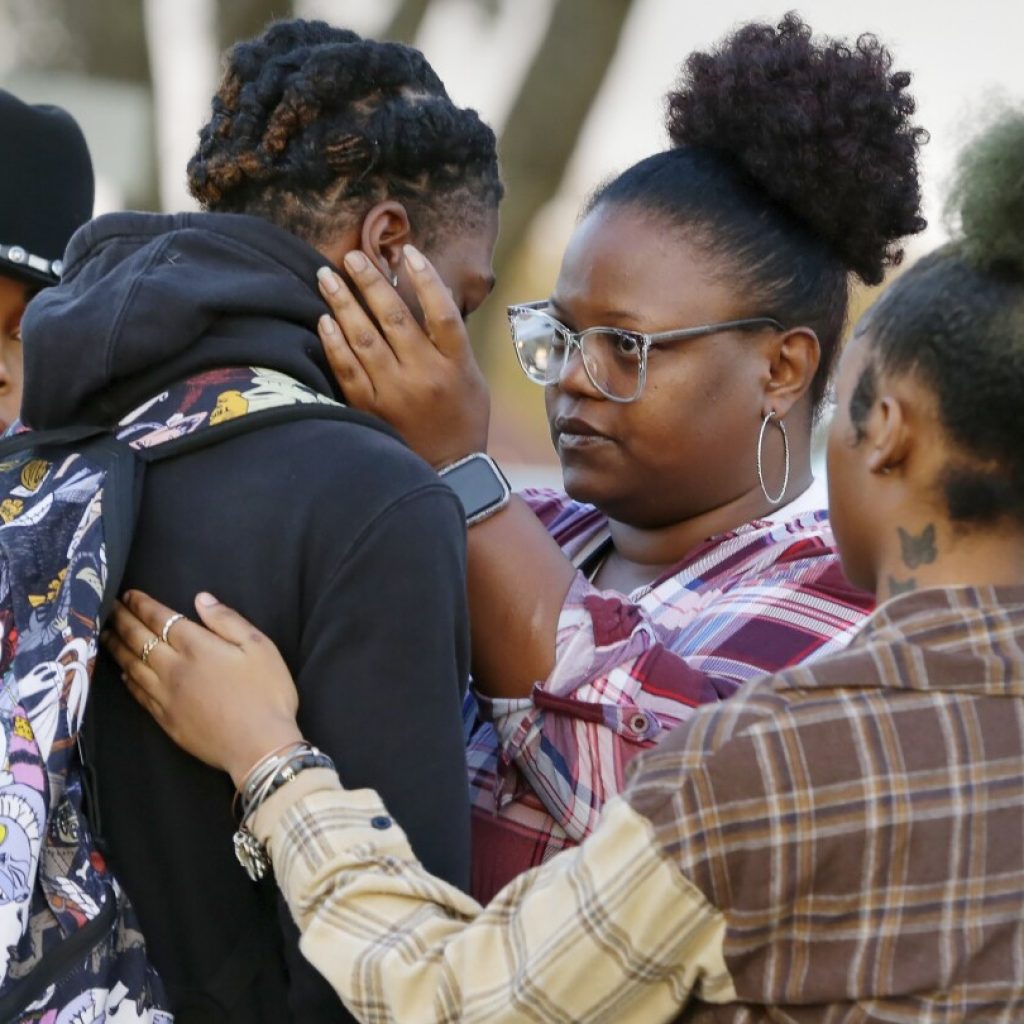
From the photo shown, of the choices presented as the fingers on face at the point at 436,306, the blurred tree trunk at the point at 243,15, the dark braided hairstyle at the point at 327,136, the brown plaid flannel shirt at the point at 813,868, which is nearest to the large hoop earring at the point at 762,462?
the fingers on face at the point at 436,306

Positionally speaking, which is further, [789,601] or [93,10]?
[93,10]

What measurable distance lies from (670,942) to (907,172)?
1580mm

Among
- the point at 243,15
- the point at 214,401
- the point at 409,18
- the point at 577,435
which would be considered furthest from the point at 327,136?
the point at 243,15

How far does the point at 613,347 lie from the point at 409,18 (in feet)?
14.9

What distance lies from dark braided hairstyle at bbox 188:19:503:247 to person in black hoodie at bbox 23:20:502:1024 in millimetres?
90

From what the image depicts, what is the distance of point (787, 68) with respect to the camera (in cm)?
276

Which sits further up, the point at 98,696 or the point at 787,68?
the point at 787,68

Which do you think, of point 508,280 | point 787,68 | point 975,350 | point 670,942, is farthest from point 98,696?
point 508,280

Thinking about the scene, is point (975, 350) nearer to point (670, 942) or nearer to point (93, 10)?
point (670, 942)

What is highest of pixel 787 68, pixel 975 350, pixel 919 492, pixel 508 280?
pixel 787 68

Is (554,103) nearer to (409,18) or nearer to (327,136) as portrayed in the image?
(409,18)

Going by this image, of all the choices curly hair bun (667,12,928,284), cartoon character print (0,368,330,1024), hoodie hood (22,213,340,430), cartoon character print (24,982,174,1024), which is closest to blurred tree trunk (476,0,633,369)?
curly hair bun (667,12,928,284)

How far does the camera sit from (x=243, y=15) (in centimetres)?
690

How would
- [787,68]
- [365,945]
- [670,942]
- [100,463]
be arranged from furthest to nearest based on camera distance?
[787,68], [100,463], [365,945], [670,942]
